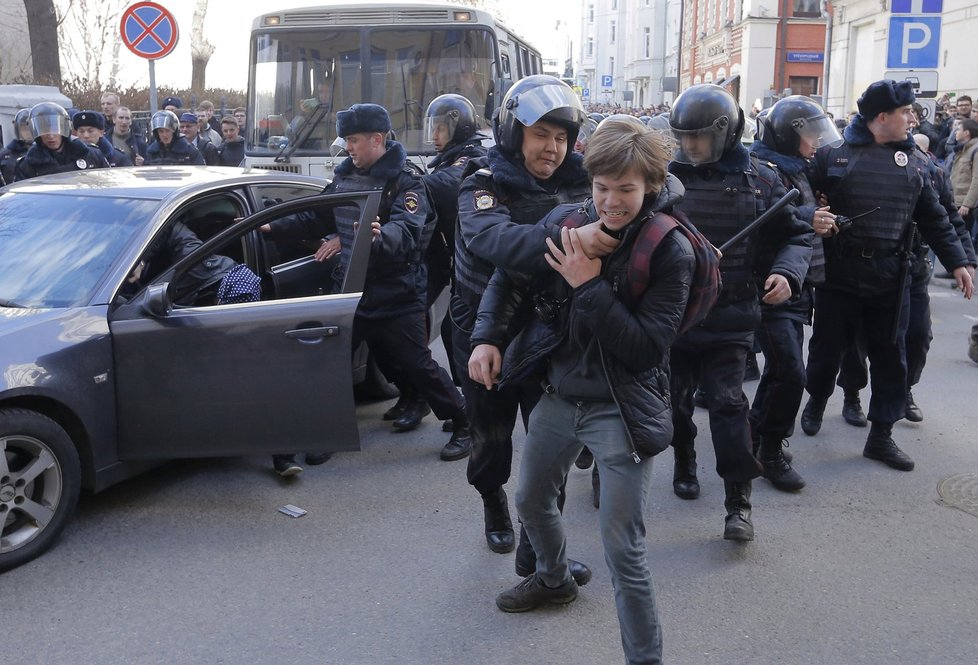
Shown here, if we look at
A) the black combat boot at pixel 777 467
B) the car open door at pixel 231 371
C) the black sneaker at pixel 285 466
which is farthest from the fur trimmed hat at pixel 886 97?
the black sneaker at pixel 285 466

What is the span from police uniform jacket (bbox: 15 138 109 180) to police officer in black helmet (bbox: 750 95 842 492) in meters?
6.04

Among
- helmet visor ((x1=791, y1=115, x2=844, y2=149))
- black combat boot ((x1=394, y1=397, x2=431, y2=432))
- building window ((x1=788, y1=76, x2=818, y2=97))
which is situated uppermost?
building window ((x1=788, y1=76, x2=818, y2=97))

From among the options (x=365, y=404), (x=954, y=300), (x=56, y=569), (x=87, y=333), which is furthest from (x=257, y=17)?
(x=954, y=300)

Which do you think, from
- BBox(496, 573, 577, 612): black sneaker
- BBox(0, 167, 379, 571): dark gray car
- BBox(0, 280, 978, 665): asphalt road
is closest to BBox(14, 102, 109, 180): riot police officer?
BBox(0, 167, 379, 571): dark gray car

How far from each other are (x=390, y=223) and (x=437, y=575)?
1843mm

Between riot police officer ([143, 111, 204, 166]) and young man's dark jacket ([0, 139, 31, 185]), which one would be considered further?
riot police officer ([143, 111, 204, 166])

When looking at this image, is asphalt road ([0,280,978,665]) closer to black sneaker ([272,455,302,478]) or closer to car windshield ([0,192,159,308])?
black sneaker ([272,455,302,478])

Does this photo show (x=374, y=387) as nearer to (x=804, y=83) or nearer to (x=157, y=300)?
(x=157, y=300)

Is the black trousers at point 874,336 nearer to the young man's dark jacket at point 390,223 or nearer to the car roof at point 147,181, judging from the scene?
the young man's dark jacket at point 390,223

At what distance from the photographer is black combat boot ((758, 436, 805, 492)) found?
522cm

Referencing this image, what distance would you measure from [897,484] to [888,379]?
0.59 metres

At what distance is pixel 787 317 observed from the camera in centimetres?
511

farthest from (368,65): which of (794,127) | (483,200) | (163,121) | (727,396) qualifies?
(483,200)

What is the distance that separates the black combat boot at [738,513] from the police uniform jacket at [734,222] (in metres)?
0.68
